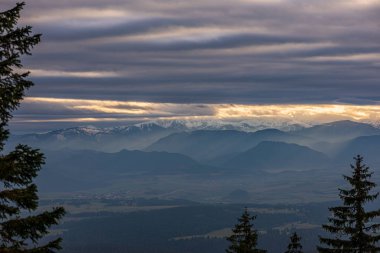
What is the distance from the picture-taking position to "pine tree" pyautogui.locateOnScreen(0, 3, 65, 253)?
22.7 m

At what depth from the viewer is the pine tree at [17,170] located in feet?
74.5

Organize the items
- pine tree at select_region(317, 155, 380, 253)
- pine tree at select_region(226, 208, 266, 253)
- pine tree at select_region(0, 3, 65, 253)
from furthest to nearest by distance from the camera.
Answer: pine tree at select_region(226, 208, 266, 253)
pine tree at select_region(317, 155, 380, 253)
pine tree at select_region(0, 3, 65, 253)

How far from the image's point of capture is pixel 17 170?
22.7 m

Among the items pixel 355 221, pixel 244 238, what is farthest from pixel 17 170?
pixel 244 238

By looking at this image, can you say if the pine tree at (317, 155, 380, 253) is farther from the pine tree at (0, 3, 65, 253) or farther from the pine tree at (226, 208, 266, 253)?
the pine tree at (0, 3, 65, 253)

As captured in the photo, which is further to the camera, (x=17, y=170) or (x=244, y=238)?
(x=244, y=238)

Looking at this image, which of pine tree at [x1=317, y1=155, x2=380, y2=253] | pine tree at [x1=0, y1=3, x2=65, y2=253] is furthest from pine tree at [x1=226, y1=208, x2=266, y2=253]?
pine tree at [x1=0, y1=3, x2=65, y2=253]

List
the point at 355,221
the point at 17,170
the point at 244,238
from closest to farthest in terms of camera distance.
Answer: the point at 17,170 → the point at 355,221 → the point at 244,238

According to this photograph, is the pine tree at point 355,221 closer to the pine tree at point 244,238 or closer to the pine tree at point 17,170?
the pine tree at point 244,238

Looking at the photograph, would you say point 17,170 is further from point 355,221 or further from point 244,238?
point 244,238

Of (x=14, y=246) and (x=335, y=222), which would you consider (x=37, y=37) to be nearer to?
(x=14, y=246)

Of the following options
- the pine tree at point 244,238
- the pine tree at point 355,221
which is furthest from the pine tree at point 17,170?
the pine tree at point 244,238

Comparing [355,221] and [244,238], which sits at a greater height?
[355,221]

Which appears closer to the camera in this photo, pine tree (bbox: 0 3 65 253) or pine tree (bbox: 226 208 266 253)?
pine tree (bbox: 0 3 65 253)
